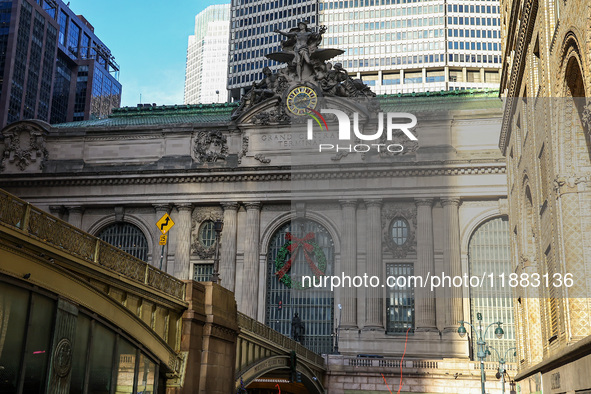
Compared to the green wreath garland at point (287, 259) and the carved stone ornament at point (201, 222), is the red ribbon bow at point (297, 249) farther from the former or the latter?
the carved stone ornament at point (201, 222)

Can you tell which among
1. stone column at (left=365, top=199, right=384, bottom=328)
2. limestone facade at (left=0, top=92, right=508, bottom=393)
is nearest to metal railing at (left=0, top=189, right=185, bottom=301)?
stone column at (left=365, top=199, right=384, bottom=328)

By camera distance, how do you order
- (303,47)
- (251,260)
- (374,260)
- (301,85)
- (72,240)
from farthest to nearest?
→ 1. (303,47)
2. (301,85)
3. (251,260)
4. (374,260)
5. (72,240)

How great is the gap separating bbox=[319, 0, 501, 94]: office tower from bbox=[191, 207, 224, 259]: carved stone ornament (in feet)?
267

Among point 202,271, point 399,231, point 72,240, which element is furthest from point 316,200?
point 72,240

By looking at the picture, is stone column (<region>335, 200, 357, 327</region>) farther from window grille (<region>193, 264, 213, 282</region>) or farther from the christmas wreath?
window grille (<region>193, 264, 213, 282</region>)

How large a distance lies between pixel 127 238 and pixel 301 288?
15769 millimetres

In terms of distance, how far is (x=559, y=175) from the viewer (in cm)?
2189

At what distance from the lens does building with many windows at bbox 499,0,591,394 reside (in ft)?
66.4

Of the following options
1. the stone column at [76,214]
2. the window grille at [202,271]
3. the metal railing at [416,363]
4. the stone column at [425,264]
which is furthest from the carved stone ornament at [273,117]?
the metal railing at [416,363]

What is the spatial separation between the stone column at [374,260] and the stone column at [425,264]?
2.79 metres

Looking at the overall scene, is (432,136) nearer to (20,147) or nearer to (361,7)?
(20,147)

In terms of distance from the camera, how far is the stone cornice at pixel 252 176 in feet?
186

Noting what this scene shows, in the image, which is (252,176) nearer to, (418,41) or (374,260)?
(374,260)

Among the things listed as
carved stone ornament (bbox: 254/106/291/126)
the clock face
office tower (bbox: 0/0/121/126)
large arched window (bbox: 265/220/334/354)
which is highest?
office tower (bbox: 0/0/121/126)
